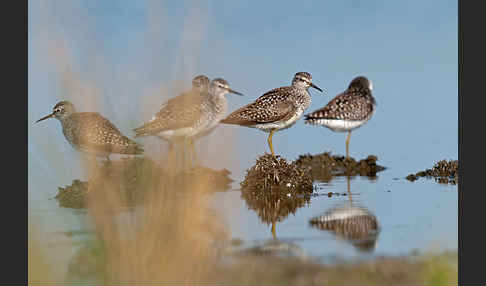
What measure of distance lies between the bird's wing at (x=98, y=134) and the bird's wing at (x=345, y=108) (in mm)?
10416

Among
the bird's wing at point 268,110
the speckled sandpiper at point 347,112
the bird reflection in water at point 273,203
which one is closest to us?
the bird reflection in water at point 273,203

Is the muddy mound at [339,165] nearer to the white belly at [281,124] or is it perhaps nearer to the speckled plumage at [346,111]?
the speckled plumage at [346,111]

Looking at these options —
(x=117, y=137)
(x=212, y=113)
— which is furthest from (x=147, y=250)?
(x=212, y=113)

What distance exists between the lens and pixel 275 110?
13344mm

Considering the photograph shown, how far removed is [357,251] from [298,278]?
1.31m

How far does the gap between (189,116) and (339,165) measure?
9.94m

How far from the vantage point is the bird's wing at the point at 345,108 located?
670 inches

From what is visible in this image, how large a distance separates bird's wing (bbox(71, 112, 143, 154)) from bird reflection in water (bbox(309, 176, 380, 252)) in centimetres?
327

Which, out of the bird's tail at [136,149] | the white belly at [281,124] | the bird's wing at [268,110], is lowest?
the bird's tail at [136,149]

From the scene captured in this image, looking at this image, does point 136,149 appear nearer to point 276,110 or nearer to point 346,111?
point 276,110

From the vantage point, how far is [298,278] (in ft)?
19.3

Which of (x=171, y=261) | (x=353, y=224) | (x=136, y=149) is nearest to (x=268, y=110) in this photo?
(x=353, y=224)

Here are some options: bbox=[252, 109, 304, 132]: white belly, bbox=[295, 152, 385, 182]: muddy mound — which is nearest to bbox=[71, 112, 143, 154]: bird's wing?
bbox=[252, 109, 304, 132]: white belly

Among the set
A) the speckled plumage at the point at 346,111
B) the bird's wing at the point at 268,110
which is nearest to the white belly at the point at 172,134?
the bird's wing at the point at 268,110
